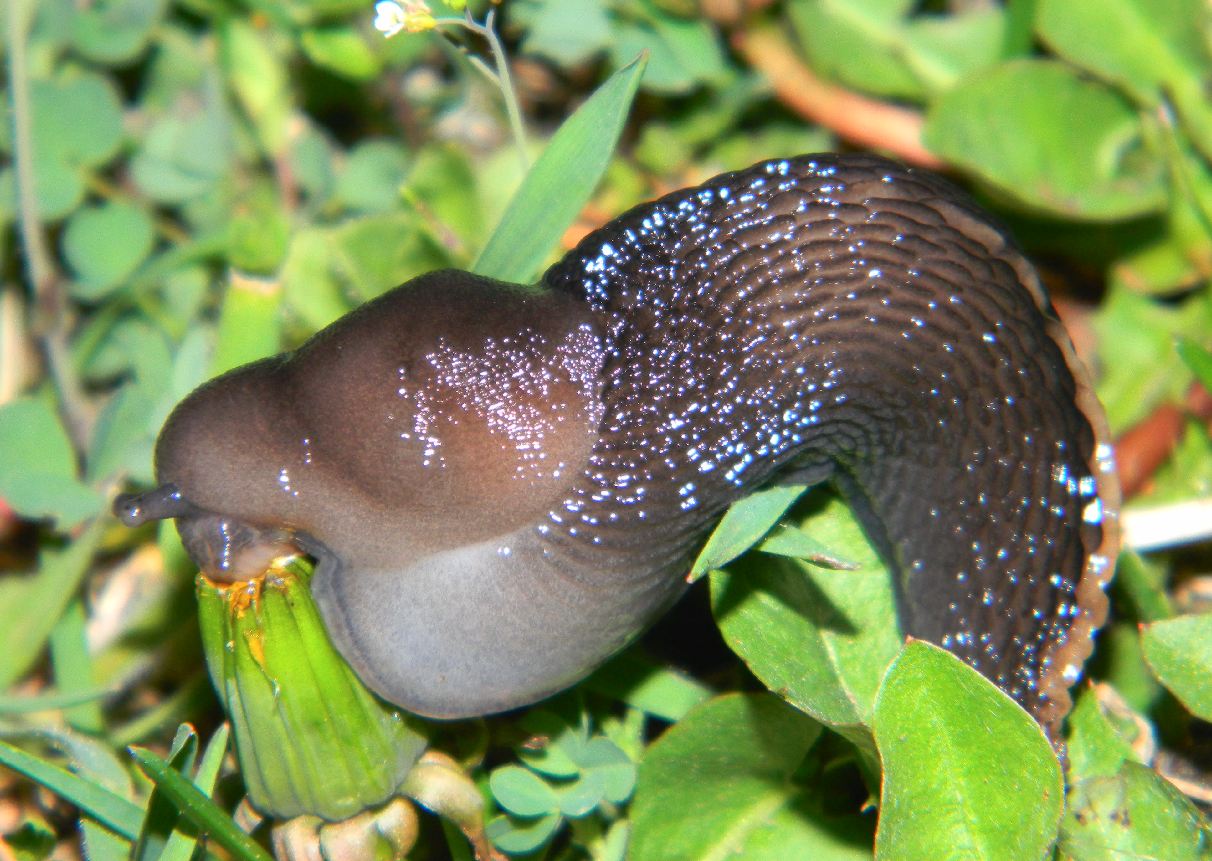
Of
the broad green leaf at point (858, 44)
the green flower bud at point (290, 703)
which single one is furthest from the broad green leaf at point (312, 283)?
the broad green leaf at point (858, 44)

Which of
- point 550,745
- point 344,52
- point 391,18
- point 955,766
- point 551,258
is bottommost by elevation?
point 550,745

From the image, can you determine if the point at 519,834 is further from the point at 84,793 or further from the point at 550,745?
the point at 84,793

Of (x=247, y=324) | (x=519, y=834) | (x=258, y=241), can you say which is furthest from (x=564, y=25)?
(x=519, y=834)

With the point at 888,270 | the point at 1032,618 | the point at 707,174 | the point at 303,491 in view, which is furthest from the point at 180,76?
the point at 1032,618

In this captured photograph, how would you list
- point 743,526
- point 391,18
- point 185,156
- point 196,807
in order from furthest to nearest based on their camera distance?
point 185,156 → point 391,18 → point 743,526 → point 196,807

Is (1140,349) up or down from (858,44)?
down

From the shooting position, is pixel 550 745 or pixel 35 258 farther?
pixel 35 258

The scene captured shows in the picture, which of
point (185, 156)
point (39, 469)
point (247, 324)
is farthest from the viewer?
point (185, 156)
